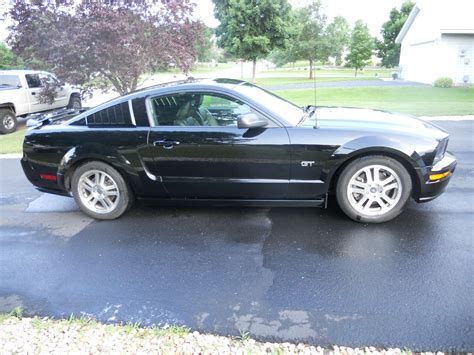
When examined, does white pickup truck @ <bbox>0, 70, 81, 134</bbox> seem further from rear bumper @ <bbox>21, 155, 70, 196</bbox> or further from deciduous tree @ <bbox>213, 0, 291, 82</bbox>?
deciduous tree @ <bbox>213, 0, 291, 82</bbox>

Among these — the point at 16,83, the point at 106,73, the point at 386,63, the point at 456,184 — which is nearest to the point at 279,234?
the point at 456,184

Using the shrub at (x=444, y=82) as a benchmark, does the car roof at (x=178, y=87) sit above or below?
above

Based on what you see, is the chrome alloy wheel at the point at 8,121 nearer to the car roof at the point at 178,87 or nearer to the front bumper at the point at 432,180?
the car roof at the point at 178,87

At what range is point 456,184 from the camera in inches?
214

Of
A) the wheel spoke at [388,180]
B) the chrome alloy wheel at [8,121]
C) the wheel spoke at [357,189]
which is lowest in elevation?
the chrome alloy wheel at [8,121]

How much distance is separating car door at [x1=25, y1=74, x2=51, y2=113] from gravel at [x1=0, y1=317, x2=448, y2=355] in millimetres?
12326

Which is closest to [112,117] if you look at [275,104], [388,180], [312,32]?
[275,104]

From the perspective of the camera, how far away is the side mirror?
4.01m

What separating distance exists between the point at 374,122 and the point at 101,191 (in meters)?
3.05

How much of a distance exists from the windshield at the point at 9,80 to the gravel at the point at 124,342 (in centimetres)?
1239

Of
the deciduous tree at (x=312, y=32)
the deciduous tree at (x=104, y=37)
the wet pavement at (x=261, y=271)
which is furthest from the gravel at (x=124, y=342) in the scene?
the deciduous tree at (x=312, y=32)

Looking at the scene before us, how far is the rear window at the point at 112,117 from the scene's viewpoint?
4.46m

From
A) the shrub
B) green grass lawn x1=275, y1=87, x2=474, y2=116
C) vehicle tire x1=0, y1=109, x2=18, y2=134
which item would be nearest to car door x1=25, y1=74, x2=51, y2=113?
vehicle tire x1=0, y1=109, x2=18, y2=134

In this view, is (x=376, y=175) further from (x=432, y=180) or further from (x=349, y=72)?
(x=349, y=72)
